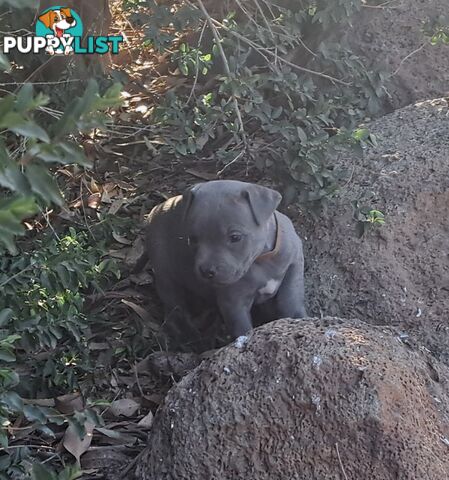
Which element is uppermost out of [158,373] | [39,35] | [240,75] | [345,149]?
[39,35]

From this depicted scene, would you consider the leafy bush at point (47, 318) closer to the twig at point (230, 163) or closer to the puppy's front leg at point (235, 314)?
the puppy's front leg at point (235, 314)

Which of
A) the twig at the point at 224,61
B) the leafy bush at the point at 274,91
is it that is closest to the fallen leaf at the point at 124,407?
the leafy bush at the point at 274,91

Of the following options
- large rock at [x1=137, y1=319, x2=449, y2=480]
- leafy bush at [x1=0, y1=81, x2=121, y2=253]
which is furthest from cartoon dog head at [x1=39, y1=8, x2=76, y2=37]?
leafy bush at [x1=0, y1=81, x2=121, y2=253]

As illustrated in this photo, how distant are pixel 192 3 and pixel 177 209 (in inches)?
64.1

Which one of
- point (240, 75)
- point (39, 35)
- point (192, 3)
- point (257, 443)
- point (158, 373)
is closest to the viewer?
point (257, 443)

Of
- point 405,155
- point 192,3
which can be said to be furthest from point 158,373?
point 192,3

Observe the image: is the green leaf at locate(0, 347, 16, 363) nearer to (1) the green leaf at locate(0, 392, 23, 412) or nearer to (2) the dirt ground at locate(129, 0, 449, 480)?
(1) the green leaf at locate(0, 392, 23, 412)

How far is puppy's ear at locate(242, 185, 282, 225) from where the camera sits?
14.4 ft

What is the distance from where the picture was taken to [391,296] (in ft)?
15.4

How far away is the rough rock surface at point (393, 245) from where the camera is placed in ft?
15.3

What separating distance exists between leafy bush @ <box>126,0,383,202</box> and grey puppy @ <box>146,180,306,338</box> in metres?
0.50

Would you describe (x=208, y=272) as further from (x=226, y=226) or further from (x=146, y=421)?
(x=146, y=421)

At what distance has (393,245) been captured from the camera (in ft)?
16.0

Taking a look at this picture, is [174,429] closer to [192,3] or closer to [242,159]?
[242,159]
